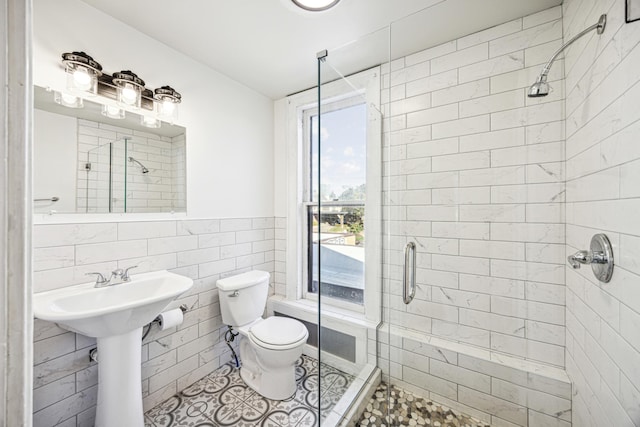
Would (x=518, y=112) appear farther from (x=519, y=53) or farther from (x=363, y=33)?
(x=363, y=33)

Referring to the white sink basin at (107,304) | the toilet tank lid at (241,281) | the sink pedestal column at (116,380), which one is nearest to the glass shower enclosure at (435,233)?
the toilet tank lid at (241,281)

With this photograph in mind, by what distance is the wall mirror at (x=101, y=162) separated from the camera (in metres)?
1.26

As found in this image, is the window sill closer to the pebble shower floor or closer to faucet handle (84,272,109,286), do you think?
the pebble shower floor

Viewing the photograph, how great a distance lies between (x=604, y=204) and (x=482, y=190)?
596 mm

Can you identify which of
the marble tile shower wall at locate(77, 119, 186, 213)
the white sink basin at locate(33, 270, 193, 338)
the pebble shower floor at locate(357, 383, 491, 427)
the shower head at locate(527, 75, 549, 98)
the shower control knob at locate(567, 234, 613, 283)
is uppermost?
the shower head at locate(527, 75, 549, 98)

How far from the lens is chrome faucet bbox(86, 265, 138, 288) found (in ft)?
4.48

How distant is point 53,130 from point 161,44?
2.80 ft

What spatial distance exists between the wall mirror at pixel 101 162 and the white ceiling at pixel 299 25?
0.56 m

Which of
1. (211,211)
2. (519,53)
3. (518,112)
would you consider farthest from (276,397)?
(519,53)

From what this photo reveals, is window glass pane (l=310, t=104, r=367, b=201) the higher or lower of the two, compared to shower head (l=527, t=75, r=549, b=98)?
lower


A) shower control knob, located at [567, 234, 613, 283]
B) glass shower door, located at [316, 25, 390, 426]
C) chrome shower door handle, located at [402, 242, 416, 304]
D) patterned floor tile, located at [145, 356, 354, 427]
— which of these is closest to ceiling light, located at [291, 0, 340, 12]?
glass shower door, located at [316, 25, 390, 426]

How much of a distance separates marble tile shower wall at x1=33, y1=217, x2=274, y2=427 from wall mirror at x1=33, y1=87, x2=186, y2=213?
130 mm

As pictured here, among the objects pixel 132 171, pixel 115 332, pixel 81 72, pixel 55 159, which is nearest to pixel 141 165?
pixel 132 171

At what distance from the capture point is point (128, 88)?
151 cm
